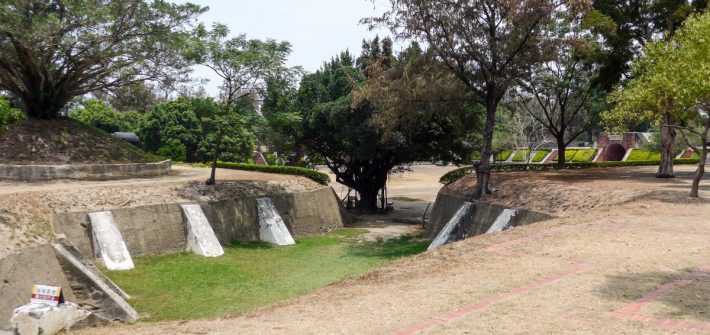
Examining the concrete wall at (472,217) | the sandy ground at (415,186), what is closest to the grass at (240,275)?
the concrete wall at (472,217)

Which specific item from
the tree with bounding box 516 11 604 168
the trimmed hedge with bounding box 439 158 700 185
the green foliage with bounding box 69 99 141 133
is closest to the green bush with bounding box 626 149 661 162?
the trimmed hedge with bounding box 439 158 700 185

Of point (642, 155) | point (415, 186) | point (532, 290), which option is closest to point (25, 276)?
point (532, 290)

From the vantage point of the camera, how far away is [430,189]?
47938 millimetres

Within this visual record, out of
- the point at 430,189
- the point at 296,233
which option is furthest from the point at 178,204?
the point at 430,189

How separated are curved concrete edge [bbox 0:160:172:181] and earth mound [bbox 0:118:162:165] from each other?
27.9 inches

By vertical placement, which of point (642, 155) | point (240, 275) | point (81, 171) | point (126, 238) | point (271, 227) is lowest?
point (240, 275)

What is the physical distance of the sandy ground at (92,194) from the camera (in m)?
13.8

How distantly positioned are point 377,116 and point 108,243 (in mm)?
12555

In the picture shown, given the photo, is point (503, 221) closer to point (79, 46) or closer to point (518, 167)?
point (518, 167)

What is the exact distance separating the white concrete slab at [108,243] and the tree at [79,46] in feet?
27.0

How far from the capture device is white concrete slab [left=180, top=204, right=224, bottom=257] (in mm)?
19000

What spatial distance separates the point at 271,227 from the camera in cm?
2230

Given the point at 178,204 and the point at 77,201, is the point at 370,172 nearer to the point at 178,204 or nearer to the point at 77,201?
the point at 178,204

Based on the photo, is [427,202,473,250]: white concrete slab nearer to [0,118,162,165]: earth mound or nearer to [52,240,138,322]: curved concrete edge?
[52,240,138,322]: curved concrete edge
